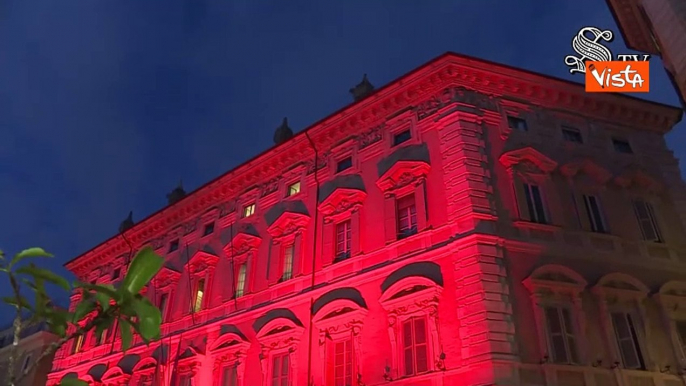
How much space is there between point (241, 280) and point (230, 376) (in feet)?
11.2

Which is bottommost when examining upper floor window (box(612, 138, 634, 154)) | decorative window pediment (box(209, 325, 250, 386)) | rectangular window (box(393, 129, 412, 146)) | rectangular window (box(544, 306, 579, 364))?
rectangular window (box(544, 306, 579, 364))

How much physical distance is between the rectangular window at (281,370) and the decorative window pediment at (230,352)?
1398 mm

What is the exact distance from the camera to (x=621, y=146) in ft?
54.7

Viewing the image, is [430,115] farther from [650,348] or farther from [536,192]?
[650,348]

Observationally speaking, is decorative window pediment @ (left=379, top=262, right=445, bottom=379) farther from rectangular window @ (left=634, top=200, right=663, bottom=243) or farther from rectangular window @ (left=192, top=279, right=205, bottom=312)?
rectangular window @ (left=192, top=279, right=205, bottom=312)

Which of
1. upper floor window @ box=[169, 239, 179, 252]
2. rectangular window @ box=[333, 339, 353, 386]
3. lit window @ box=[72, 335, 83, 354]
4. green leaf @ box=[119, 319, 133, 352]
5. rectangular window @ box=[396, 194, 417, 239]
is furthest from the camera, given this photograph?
lit window @ box=[72, 335, 83, 354]

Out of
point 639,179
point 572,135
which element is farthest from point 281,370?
point 639,179

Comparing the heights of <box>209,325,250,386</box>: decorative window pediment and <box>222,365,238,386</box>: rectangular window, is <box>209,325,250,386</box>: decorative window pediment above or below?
above

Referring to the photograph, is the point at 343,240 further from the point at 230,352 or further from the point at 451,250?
the point at 230,352

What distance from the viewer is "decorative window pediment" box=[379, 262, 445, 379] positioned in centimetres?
1284

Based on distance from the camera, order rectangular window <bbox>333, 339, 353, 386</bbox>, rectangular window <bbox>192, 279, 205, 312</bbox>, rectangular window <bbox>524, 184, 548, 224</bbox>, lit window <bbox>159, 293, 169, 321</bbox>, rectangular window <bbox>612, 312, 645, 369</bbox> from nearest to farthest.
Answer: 1. rectangular window <bbox>612, 312, 645, 369</bbox>
2. rectangular window <bbox>524, 184, 548, 224</bbox>
3. rectangular window <bbox>333, 339, 353, 386</bbox>
4. rectangular window <bbox>192, 279, 205, 312</bbox>
5. lit window <bbox>159, 293, 169, 321</bbox>

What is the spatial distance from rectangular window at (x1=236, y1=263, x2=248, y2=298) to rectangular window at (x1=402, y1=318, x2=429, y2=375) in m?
7.39

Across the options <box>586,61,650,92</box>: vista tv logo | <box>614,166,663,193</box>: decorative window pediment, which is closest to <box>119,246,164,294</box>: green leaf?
<box>614,166,663,193</box>: decorative window pediment

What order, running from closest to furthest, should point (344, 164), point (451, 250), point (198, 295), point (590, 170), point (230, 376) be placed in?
point (451, 250) < point (590, 170) < point (230, 376) < point (344, 164) < point (198, 295)
